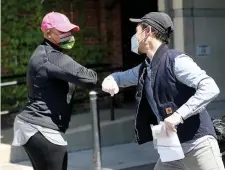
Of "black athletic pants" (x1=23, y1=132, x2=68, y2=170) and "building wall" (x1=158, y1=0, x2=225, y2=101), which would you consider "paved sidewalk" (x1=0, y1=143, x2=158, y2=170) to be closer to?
"building wall" (x1=158, y1=0, x2=225, y2=101)

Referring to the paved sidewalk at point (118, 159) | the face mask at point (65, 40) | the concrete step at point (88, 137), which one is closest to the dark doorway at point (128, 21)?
the concrete step at point (88, 137)

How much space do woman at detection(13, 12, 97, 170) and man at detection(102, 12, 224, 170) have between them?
59 cm

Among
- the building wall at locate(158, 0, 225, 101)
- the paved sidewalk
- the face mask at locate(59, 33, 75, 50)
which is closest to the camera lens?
the face mask at locate(59, 33, 75, 50)

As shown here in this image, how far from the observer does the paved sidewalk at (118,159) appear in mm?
7422

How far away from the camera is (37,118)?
424 centimetres

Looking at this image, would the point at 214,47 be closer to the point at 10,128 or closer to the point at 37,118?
the point at 10,128

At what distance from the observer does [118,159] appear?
7.90m

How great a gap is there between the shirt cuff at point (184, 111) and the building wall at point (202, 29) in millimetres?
4990

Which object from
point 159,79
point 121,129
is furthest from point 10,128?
point 159,79

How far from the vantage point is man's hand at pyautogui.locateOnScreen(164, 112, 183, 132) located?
3.47m

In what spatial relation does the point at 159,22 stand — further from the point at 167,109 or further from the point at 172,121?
the point at 172,121

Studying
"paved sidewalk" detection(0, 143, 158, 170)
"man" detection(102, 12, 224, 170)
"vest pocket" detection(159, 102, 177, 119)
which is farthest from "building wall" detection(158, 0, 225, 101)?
"vest pocket" detection(159, 102, 177, 119)

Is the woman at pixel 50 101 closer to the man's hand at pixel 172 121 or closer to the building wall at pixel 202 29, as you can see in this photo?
the man's hand at pixel 172 121

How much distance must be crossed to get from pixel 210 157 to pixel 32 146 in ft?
4.75
